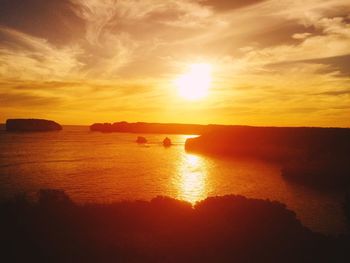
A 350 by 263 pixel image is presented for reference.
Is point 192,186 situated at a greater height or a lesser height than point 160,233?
lesser

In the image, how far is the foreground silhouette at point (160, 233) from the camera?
49.4ft

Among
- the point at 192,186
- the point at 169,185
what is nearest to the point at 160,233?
the point at 169,185

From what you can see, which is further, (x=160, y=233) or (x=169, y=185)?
(x=169, y=185)

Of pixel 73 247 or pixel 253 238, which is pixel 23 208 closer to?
pixel 73 247

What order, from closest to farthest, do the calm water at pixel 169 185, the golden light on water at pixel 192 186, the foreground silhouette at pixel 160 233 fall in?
the foreground silhouette at pixel 160 233
the calm water at pixel 169 185
the golden light on water at pixel 192 186

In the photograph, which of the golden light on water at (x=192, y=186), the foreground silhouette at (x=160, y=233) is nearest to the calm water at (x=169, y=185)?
the golden light on water at (x=192, y=186)

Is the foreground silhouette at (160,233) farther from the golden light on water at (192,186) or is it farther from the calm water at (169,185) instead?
the golden light on water at (192,186)

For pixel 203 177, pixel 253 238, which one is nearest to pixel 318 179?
pixel 203 177

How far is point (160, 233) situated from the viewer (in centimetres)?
1855

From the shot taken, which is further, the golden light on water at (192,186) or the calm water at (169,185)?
the golden light on water at (192,186)

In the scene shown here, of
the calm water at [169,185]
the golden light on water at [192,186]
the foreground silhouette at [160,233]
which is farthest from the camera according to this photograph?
the golden light on water at [192,186]

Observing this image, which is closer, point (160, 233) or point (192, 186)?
point (160, 233)

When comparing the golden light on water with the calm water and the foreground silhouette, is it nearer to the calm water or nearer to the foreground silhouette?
the calm water

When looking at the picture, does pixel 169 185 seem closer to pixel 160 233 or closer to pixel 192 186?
pixel 192 186
